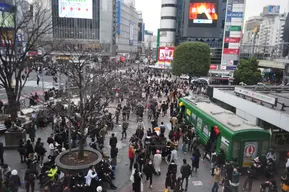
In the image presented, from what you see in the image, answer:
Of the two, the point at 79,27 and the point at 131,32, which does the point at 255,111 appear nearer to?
the point at 79,27

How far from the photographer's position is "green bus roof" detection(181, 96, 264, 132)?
1145cm

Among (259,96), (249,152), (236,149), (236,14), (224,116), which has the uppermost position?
(236,14)

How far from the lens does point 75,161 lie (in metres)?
10.0

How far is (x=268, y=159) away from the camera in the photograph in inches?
421

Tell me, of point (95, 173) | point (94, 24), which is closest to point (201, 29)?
point (94, 24)

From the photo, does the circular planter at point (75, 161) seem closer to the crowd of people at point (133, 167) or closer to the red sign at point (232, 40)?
the crowd of people at point (133, 167)

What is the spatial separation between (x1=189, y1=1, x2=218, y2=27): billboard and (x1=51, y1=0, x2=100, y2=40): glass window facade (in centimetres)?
Answer: 3082

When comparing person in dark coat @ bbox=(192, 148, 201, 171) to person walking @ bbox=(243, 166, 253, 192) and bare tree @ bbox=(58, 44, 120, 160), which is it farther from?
bare tree @ bbox=(58, 44, 120, 160)

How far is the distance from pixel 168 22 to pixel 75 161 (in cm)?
6624

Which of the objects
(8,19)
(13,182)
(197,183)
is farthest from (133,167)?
(8,19)

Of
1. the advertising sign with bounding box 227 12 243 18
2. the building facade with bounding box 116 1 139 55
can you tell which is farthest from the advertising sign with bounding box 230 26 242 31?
the building facade with bounding box 116 1 139 55

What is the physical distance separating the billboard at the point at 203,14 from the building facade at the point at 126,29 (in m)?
38.3

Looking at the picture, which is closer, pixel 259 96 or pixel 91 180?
pixel 91 180

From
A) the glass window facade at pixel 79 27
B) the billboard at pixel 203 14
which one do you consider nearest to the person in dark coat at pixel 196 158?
the billboard at pixel 203 14
